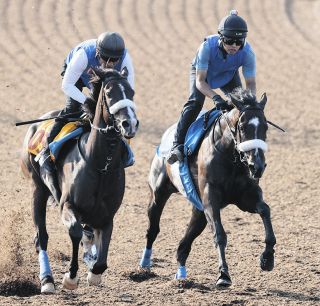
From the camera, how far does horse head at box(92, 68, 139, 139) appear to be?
7070 mm

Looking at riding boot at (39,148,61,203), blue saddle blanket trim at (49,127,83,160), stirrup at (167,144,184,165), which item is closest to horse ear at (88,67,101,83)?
blue saddle blanket trim at (49,127,83,160)

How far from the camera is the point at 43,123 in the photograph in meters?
9.20

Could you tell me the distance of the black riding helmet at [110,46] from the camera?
26.0 feet

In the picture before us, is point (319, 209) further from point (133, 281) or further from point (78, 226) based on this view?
point (78, 226)

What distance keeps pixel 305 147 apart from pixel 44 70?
6991 millimetres

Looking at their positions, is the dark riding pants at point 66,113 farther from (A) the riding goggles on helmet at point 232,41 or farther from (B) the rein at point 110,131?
(A) the riding goggles on helmet at point 232,41

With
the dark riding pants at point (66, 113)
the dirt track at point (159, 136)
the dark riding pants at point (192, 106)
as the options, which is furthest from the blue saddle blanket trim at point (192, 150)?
the dark riding pants at point (66, 113)

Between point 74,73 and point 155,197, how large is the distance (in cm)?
193

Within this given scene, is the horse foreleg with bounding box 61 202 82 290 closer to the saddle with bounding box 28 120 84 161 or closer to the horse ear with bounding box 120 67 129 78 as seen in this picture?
the saddle with bounding box 28 120 84 161

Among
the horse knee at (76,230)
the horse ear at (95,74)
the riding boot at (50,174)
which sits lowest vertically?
the horse knee at (76,230)

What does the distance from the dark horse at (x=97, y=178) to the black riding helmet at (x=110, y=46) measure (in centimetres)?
33

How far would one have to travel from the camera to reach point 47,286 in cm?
811

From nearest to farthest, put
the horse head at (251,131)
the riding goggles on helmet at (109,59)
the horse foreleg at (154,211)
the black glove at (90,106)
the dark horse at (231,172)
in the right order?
the horse head at (251,131) < the dark horse at (231,172) < the black glove at (90,106) < the riding goggles on helmet at (109,59) < the horse foreleg at (154,211)

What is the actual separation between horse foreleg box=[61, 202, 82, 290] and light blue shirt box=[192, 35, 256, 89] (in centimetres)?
196
